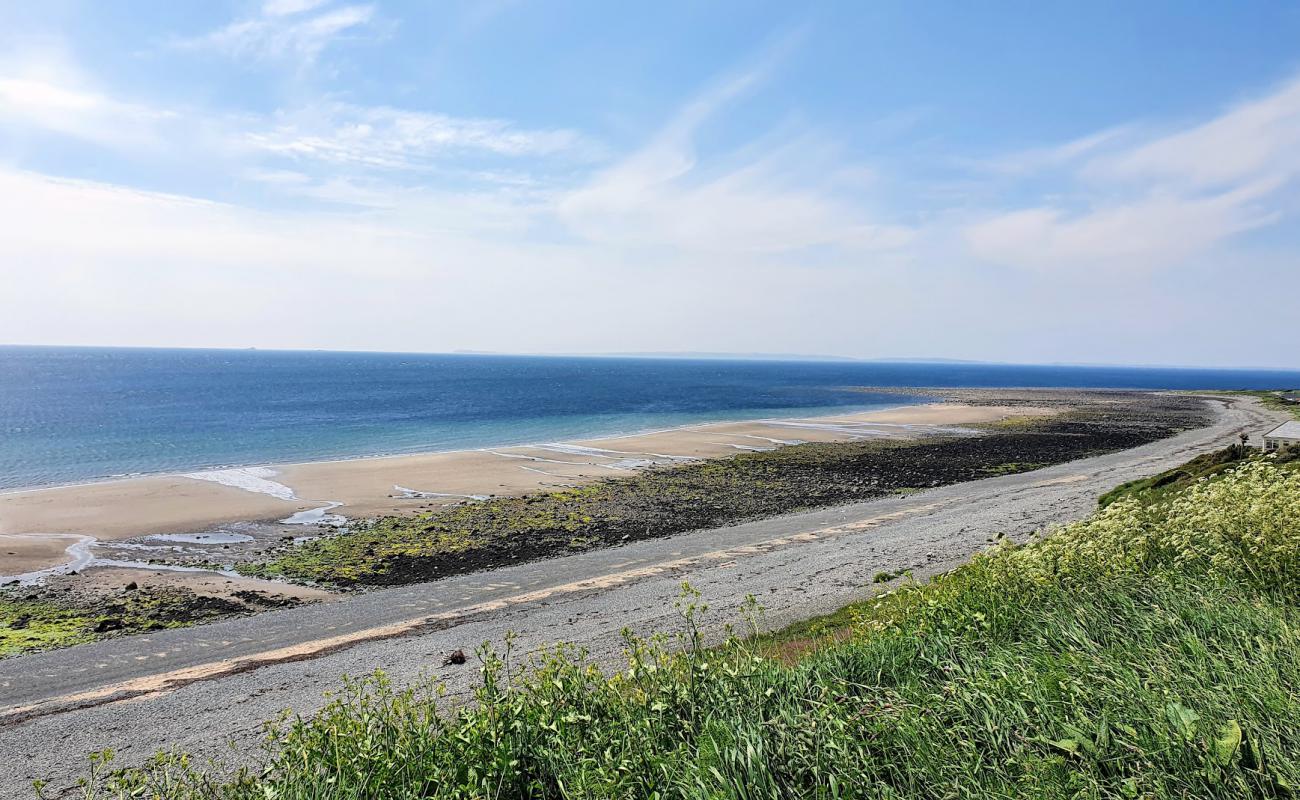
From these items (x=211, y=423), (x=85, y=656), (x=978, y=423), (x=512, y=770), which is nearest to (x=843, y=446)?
(x=978, y=423)

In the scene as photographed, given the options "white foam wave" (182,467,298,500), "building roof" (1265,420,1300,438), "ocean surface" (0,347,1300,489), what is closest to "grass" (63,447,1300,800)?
"white foam wave" (182,467,298,500)

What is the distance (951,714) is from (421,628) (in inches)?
583

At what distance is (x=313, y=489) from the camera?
1452 inches

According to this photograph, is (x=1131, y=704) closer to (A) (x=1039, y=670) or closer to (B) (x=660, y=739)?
(A) (x=1039, y=670)

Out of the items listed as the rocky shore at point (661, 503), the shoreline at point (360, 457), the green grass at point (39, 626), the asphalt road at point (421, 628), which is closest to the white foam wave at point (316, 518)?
the rocky shore at point (661, 503)

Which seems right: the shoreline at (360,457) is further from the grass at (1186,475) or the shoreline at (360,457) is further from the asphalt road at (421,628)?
the grass at (1186,475)

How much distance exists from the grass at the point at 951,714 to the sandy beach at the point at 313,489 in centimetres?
2645

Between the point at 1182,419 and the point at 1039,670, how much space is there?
278 ft

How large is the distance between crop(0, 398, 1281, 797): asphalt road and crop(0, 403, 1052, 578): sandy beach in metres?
11.8

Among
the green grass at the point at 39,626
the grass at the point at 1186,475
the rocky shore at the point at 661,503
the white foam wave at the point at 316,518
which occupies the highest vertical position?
the grass at the point at 1186,475

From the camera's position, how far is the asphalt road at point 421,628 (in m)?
12.1

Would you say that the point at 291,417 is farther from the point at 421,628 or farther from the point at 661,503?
the point at 421,628

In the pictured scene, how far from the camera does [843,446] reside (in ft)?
166

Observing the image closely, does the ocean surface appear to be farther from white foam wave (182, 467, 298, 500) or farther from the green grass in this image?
the green grass
